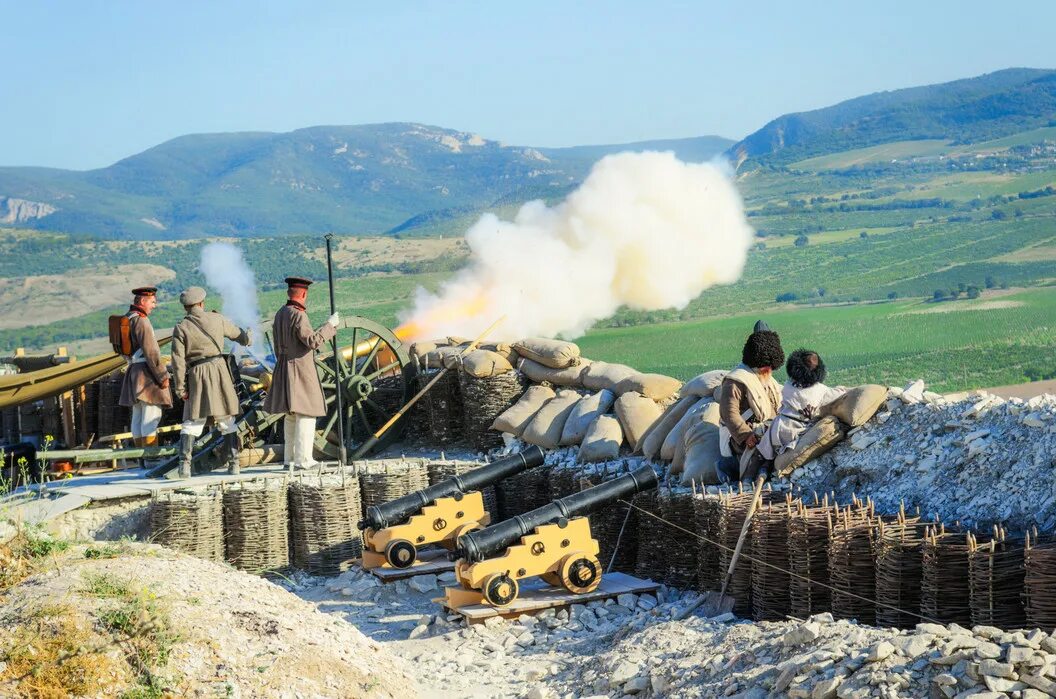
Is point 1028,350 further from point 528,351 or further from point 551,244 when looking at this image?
point 528,351

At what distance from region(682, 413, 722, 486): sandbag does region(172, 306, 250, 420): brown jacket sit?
4.24m

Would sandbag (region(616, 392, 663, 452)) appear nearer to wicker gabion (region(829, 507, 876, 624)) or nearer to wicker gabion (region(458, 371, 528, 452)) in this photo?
wicker gabion (region(458, 371, 528, 452))

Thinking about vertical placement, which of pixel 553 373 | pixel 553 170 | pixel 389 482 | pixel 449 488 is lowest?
pixel 389 482

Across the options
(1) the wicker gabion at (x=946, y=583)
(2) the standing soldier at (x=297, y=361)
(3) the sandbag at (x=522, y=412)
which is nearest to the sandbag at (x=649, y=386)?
(3) the sandbag at (x=522, y=412)

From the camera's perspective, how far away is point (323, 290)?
2149 inches

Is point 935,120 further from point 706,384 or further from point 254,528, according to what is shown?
point 254,528

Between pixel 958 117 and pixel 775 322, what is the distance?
5045 cm

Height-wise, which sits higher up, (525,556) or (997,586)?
(997,586)

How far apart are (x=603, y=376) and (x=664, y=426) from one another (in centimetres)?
152

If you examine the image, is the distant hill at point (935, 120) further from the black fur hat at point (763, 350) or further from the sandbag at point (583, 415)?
the black fur hat at point (763, 350)

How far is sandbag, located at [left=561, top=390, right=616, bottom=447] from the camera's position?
1270 centimetres

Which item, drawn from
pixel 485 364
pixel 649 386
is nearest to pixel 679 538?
pixel 649 386

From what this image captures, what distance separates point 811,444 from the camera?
10.1 meters

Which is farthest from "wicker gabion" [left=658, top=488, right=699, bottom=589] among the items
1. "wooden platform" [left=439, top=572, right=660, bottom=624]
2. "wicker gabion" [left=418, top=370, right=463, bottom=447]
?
"wicker gabion" [left=418, top=370, right=463, bottom=447]
